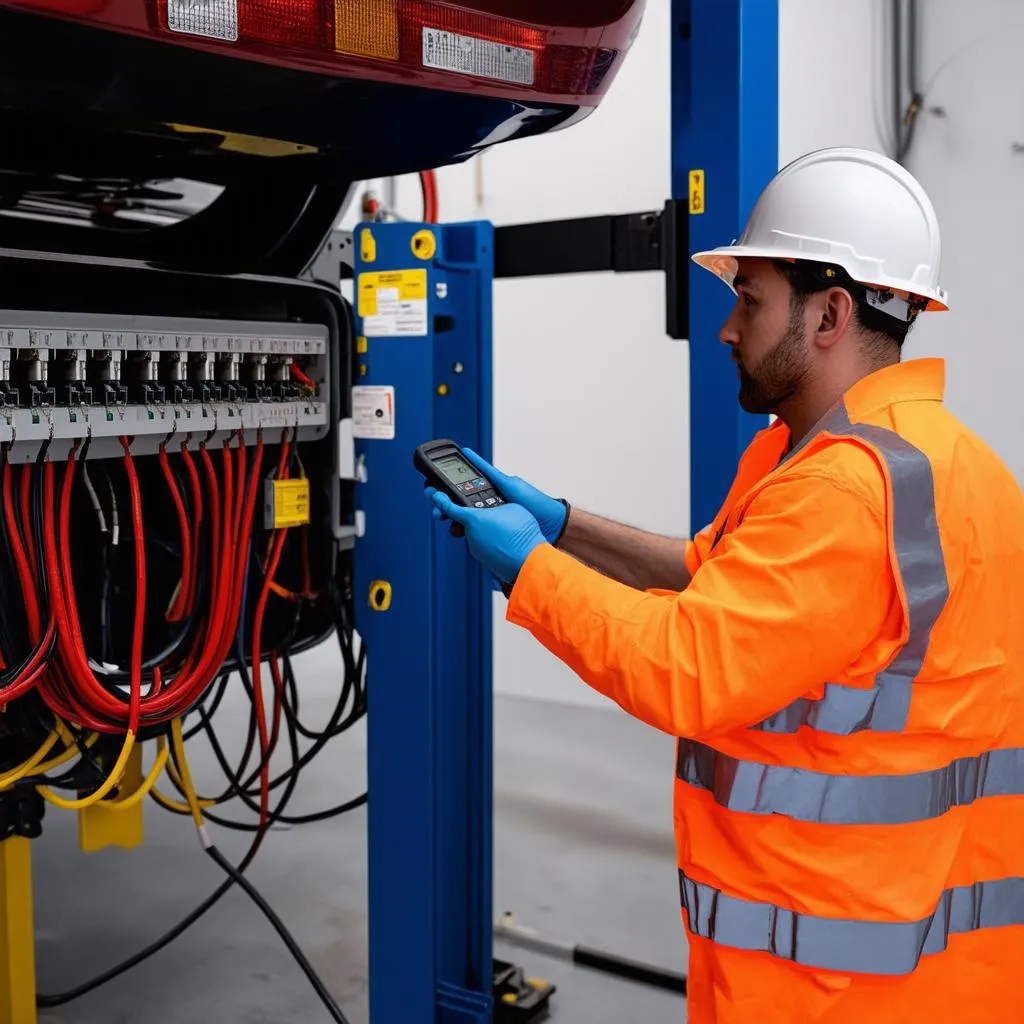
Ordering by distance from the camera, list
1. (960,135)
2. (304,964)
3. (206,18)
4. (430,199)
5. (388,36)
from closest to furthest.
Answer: (206,18)
(388,36)
(304,964)
(430,199)
(960,135)

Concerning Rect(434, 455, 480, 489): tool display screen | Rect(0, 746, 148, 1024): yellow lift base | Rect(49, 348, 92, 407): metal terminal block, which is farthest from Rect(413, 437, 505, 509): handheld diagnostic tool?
Rect(0, 746, 148, 1024): yellow lift base

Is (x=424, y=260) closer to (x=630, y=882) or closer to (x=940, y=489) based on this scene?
(x=940, y=489)

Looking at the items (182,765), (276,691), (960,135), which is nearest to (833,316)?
(276,691)

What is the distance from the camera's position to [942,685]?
4.20ft

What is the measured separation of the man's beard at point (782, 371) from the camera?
56.2 inches

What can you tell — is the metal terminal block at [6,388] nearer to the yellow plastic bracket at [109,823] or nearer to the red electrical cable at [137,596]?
the red electrical cable at [137,596]

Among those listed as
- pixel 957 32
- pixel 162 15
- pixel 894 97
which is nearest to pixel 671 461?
pixel 894 97

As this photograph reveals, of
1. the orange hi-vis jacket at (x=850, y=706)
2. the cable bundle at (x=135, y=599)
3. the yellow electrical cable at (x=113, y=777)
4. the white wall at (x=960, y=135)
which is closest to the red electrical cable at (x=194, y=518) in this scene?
the cable bundle at (x=135, y=599)

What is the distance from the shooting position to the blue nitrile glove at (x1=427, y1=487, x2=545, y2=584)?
1407 millimetres

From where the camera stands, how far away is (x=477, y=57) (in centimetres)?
139

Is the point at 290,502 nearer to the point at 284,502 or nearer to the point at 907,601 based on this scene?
the point at 284,502

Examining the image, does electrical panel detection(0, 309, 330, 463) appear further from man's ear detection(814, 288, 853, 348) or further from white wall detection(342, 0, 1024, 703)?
white wall detection(342, 0, 1024, 703)

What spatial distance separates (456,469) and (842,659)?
1.94ft

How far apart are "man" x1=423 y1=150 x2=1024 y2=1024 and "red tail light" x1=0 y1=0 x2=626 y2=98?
12.6 inches
